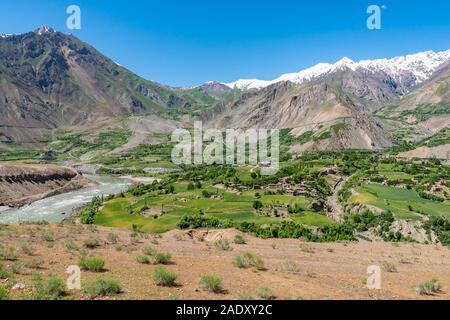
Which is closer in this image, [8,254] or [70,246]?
[8,254]

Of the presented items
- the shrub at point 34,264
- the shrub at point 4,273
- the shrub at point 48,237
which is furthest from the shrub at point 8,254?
the shrub at point 48,237

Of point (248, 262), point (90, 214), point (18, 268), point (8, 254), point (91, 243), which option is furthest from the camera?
point (90, 214)

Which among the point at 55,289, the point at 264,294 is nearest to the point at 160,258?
the point at 55,289

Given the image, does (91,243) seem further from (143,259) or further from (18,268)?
(18,268)

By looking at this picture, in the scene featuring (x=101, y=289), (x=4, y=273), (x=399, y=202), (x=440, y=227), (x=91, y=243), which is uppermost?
(x=4, y=273)

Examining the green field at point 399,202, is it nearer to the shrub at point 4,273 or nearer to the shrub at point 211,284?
the shrub at point 211,284

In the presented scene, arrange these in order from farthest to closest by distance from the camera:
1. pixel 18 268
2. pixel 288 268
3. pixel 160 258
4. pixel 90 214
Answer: pixel 90 214, pixel 288 268, pixel 160 258, pixel 18 268
